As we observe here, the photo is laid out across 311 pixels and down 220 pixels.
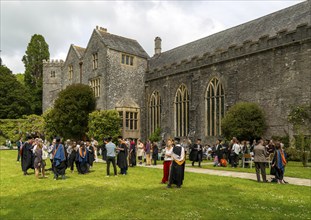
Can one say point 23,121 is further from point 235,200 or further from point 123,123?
point 235,200

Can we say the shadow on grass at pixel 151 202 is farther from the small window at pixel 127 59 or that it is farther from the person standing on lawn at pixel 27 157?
the small window at pixel 127 59

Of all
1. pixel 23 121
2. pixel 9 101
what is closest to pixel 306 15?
pixel 23 121

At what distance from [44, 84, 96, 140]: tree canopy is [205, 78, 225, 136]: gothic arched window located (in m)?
12.3

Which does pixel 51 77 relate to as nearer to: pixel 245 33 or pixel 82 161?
pixel 245 33

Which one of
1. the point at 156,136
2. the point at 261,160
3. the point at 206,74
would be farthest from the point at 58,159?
the point at 156,136

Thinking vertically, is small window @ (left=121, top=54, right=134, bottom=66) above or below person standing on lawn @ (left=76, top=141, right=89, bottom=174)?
above

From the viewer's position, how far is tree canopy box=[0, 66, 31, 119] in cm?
5434

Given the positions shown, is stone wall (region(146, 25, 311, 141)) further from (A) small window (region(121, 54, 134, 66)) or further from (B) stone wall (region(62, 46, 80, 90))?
(B) stone wall (region(62, 46, 80, 90))

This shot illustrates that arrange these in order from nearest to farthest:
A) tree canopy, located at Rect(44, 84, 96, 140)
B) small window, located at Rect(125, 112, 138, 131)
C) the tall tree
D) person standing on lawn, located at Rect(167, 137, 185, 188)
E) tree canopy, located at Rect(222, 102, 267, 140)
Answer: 1. person standing on lawn, located at Rect(167, 137, 185, 188)
2. tree canopy, located at Rect(222, 102, 267, 140)
3. tree canopy, located at Rect(44, 84, 96, 140)
4. small window, located at Rect(125, 112, 138, 131)
5. the tall tree

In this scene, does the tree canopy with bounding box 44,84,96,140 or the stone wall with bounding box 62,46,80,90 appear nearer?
the tree canopy with bounding box 44,84,96,140

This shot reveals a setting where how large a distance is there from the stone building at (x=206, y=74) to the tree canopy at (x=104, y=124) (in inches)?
83.7

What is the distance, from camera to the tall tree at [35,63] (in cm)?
6097

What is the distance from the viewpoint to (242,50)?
2611 cm

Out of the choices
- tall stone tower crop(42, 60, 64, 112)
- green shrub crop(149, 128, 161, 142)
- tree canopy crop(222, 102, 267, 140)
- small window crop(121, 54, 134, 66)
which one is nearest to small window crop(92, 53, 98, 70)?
small window crop(121, 54, 134, 66)
